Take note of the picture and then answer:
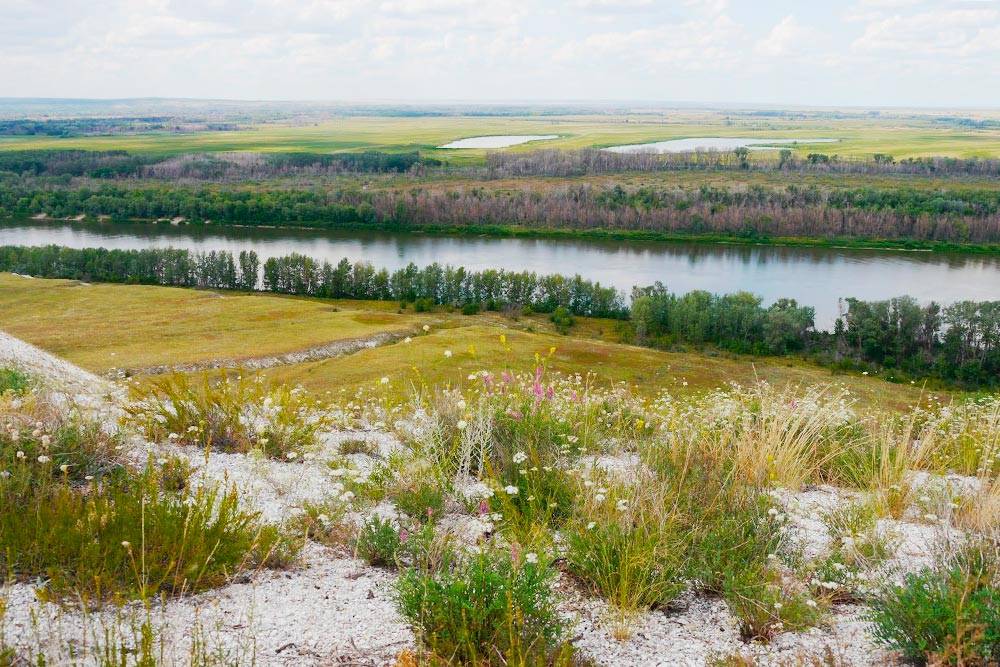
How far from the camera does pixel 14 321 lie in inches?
2201

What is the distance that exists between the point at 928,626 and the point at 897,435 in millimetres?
5904

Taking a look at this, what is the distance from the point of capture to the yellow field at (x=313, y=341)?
42.3 meters

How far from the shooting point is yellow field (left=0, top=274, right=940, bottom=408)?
4231cm

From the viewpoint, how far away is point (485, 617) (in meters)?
4.14

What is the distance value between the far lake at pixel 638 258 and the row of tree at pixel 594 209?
652 cm

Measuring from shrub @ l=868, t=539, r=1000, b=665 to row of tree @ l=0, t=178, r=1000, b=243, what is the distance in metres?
117

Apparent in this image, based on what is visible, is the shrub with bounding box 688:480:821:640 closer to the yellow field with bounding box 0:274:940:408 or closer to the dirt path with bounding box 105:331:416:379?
the yellow field with bounding box 0:274:940:408

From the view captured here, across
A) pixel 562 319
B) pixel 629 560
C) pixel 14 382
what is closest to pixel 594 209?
pixel 562 319

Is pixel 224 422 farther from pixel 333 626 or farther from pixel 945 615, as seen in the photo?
pixel 945 615

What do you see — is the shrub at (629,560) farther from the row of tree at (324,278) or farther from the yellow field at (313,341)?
the row of tree at (324,278)

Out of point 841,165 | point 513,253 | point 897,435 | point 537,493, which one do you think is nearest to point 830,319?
point 513,253

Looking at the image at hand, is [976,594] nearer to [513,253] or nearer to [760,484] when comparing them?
[760,484]

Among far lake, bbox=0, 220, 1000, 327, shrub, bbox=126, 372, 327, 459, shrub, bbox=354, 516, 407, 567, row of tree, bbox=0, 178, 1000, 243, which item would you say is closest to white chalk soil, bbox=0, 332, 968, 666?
shrub, bbox=354, 516, 407, 567

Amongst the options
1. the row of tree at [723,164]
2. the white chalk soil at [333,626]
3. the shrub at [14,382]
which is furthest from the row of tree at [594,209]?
the white chalk soil at [333,626]
